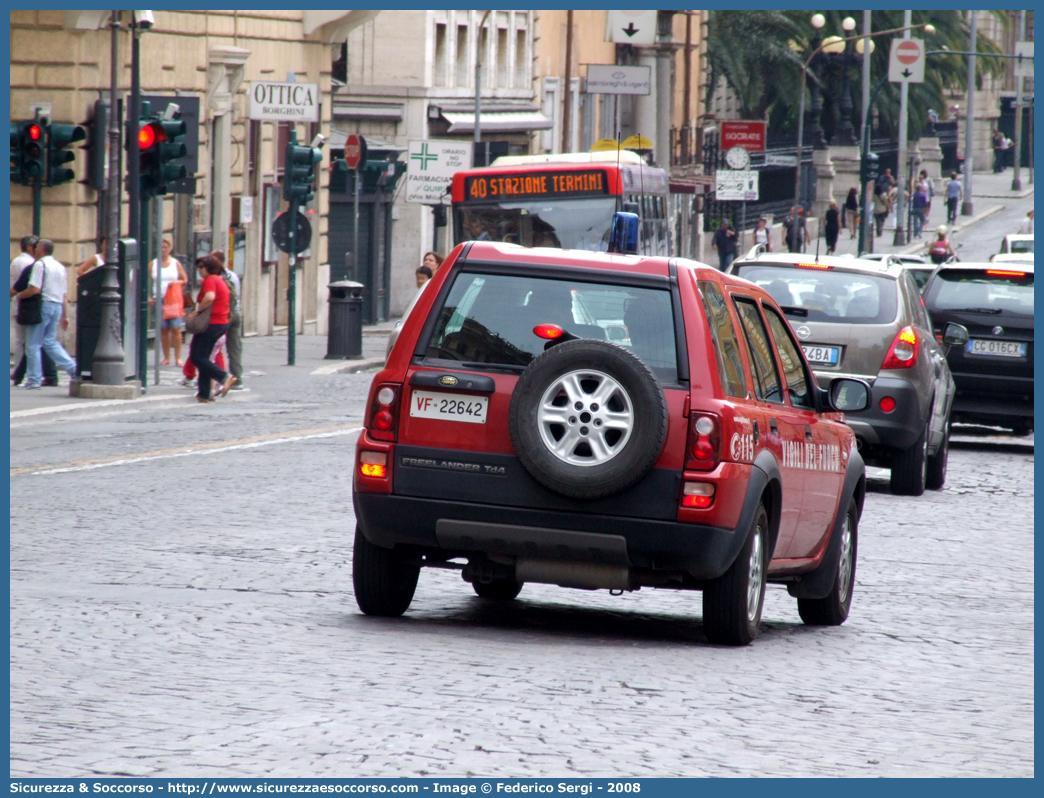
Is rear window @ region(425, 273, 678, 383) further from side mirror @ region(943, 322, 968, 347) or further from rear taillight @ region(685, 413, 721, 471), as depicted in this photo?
side mirror @ region(943, 322, 968, 347)

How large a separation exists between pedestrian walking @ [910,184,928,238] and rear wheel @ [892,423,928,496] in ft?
211

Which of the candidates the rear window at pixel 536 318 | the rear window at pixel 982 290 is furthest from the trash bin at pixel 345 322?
the rear window at pixel 536 318

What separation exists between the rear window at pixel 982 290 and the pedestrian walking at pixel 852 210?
55.6m

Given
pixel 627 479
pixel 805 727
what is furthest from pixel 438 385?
pixel 805 727

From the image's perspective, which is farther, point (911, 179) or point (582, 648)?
point (911, 179)

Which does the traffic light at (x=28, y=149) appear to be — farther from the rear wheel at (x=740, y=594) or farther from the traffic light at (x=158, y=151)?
the rear wheel at (x=740, y=594)

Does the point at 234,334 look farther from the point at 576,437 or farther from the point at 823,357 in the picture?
the point at 576,437

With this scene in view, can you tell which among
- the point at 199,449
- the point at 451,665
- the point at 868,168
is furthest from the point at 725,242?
the point at 451,665

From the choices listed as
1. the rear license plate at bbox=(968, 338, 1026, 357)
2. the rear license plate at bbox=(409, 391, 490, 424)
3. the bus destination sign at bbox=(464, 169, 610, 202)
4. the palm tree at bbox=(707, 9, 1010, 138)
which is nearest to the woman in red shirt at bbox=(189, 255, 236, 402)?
the bus destination sign at bbox=(464, 169, 610, 202)

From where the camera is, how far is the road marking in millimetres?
15469

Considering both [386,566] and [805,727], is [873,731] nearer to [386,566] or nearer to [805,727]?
[805,727]

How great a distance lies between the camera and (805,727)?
21.7 feet

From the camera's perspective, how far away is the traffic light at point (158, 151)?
78.3 feet

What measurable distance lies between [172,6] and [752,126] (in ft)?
65.4
